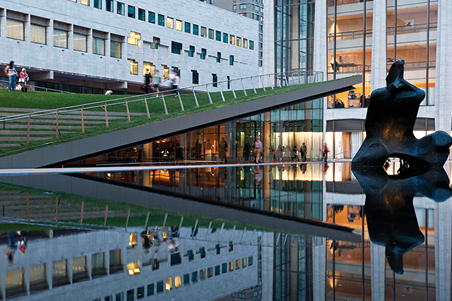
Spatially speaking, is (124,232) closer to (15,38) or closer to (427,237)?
(427,237)

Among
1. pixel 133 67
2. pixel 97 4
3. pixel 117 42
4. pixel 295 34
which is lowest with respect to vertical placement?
pixel 133 67

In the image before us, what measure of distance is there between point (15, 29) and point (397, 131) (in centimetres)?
3359

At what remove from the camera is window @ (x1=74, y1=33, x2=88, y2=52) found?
46.0 metres

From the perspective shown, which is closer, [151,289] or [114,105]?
[151,289]

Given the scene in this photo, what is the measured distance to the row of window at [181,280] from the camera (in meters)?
3.81

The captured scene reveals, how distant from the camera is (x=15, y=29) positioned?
135 feet

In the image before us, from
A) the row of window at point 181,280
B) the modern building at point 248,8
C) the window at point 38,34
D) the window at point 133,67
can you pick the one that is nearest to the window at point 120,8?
the window at point 133,67

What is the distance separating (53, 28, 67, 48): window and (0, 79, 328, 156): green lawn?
61.0 ft

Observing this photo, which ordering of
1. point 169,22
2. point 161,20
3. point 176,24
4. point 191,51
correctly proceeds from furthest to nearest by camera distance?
point 191,51 < point 176,24 < point 169,22 < point 161,20

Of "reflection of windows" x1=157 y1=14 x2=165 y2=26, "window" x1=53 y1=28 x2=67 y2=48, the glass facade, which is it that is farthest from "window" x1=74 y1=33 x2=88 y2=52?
the glass facade

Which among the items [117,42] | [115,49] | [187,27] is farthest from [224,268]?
[187,27]

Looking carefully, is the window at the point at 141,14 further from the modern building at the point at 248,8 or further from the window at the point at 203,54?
the modern building at the point at 248,8

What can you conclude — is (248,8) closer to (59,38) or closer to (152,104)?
(59,38)

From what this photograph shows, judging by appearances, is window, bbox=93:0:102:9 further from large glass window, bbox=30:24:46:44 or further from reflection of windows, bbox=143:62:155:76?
reflection of windows, bbox=143:62:155:76
